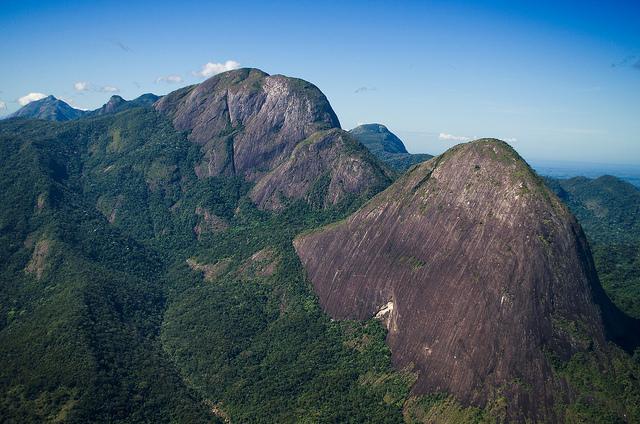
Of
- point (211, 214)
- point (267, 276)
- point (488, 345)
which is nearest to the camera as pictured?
point (488, 345)

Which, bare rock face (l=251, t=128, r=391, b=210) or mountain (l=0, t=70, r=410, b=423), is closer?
mountain (l=0, t=70, r=410, b=423)

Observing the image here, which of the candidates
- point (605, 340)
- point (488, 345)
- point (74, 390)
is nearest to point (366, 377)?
A: point (488, 345)

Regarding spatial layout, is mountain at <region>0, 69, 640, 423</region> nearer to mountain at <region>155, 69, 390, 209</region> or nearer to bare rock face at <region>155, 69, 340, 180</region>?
mountain at <region>155, 69, 390, 209</region>

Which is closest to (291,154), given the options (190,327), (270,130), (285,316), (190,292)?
(270,130)

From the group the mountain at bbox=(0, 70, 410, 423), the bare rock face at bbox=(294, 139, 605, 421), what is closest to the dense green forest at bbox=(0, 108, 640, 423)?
the mountain at bbox=(0, 70, 410, 423)

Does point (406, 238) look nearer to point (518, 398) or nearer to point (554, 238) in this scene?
point (554, 238)

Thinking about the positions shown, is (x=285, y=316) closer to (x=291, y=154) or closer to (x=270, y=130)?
(x=291, y=154)
